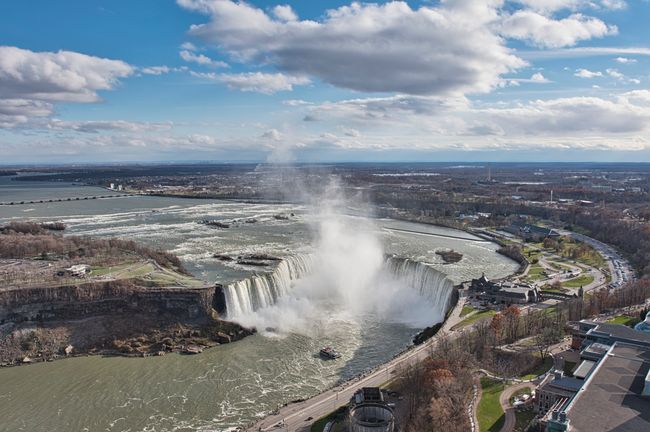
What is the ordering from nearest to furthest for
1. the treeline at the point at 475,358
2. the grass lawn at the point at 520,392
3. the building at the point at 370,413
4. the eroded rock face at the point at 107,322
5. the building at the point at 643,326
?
1. the building at the point at 370,413
2. the treeline at the point at 475,358
3. the grass lawn at the point at 520,392
4. the building at the point at 643,326
5. the eroded rock face at the point at 107,322

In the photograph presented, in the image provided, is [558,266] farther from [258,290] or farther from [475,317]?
[258,290]

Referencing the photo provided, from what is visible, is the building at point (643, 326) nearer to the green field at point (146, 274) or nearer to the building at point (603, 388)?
the building at point (603, 388)

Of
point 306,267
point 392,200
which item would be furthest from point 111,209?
point 306,267

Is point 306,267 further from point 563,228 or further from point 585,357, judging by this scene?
point 563,228

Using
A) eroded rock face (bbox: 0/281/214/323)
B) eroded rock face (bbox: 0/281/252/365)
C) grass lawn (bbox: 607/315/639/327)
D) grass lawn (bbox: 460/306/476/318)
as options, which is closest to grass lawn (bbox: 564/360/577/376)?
grass lawn (bbox: 607/315/639/327)

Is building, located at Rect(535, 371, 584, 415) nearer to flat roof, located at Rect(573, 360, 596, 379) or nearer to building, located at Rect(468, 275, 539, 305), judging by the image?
flat roof, located at Rect(573, 360, 596, 379)

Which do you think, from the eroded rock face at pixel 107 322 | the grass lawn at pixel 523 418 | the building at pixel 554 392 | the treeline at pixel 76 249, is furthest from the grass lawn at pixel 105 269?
the building at pixel 554 392

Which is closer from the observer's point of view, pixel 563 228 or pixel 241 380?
pixel 241 380
